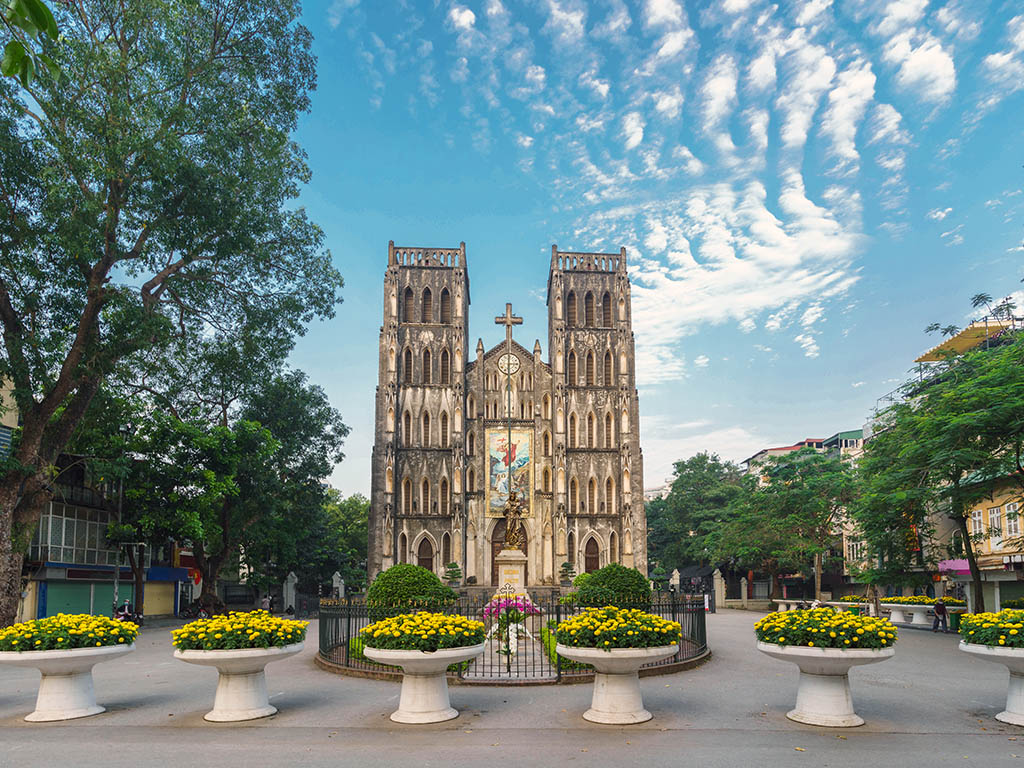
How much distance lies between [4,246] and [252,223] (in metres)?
5.67

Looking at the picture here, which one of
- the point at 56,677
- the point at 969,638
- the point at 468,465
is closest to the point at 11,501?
the point at 56,677

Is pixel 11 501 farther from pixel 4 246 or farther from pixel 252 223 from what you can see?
pixel 252 223

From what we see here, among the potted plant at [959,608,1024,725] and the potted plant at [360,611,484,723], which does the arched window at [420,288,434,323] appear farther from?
the potted plant at [959,608,1024,725]

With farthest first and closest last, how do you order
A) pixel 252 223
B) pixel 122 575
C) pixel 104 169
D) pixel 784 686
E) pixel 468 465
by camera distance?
pixel 468 465, pixel 122 575, pixel 252 223, pixel 104 169, pixel 784 686

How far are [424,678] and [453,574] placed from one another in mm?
33106

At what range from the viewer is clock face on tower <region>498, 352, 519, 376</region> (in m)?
49.8

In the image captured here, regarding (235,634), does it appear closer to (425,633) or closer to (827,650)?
(425,633)

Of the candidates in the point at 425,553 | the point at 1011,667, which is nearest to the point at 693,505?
the point at 425,553

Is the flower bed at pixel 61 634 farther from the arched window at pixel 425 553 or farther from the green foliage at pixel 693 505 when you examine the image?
the green foliage at pixel 693 505

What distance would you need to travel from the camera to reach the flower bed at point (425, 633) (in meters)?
9.23

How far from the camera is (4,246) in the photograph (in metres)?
18.1

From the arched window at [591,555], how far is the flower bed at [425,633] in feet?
127

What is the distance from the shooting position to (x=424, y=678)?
376 inches

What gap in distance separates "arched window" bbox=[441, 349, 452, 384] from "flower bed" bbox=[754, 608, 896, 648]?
4046 cm
